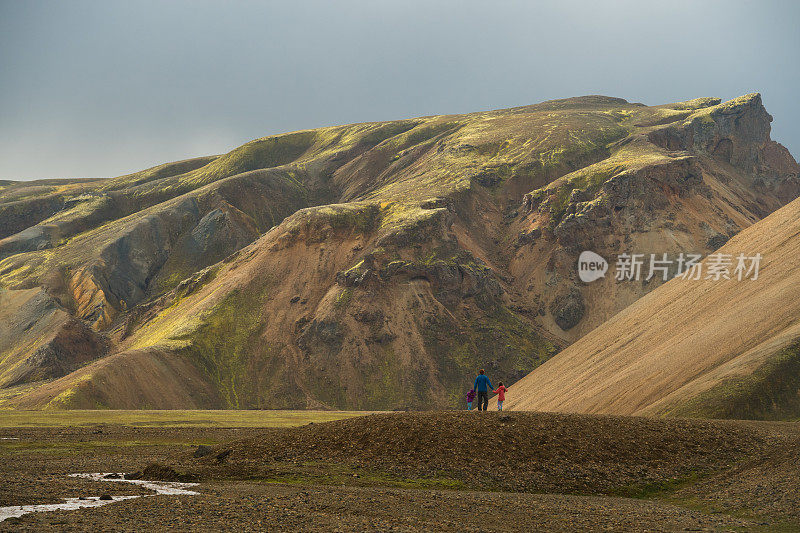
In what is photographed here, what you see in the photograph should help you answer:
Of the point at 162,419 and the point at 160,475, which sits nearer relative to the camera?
the point at 160,475

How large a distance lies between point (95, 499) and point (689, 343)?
174 ft

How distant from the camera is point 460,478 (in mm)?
30094

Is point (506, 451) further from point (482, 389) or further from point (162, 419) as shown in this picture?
point (162, 419)

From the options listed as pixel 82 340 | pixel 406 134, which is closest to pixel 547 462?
pixel 82 340

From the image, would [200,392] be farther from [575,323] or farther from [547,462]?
[547,462]

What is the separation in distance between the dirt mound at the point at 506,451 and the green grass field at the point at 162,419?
36962 mm

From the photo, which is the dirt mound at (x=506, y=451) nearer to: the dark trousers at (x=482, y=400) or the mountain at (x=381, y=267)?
the dark trousers at (x=482, y=400)

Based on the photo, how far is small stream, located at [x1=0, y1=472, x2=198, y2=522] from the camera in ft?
65.7

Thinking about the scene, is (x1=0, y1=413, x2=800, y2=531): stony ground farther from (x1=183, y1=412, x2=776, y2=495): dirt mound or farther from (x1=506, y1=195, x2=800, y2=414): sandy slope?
(x1=506, y1=195, x2=800, y2=414): sandy slope

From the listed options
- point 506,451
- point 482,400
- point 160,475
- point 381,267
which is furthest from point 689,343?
point 381,267

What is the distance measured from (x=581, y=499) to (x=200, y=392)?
89744 millimetres

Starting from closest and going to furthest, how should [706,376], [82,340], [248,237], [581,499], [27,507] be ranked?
[27,507] → [581,499] → [706,376] → [82,340] → [248,237]

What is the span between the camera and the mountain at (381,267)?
11188 centimetres

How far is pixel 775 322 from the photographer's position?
5662cm
